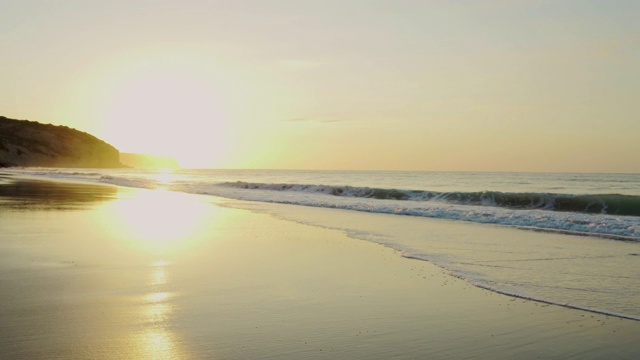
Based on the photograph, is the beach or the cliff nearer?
the beach

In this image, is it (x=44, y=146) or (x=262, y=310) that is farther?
(x=44, y=146)

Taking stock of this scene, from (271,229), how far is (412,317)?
1011 centimetres

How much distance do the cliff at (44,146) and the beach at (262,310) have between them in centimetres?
16584

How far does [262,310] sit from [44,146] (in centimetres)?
19389

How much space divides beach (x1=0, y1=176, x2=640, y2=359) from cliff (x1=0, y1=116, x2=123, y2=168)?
16584 centimetres

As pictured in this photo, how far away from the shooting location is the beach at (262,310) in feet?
17.6

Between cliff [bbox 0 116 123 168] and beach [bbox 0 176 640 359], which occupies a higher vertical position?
cliff [bbox 0 116 123 168]

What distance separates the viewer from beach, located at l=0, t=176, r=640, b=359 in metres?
5.37

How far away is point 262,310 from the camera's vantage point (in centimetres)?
684

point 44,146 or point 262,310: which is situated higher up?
point 44,146

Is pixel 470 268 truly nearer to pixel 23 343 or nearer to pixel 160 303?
pixel 160 303

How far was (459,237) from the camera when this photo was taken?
15.3 meters

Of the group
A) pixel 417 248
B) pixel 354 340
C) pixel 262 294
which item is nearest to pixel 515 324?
pixel 354 340

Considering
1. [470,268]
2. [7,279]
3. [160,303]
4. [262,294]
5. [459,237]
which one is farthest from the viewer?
[459,237]
